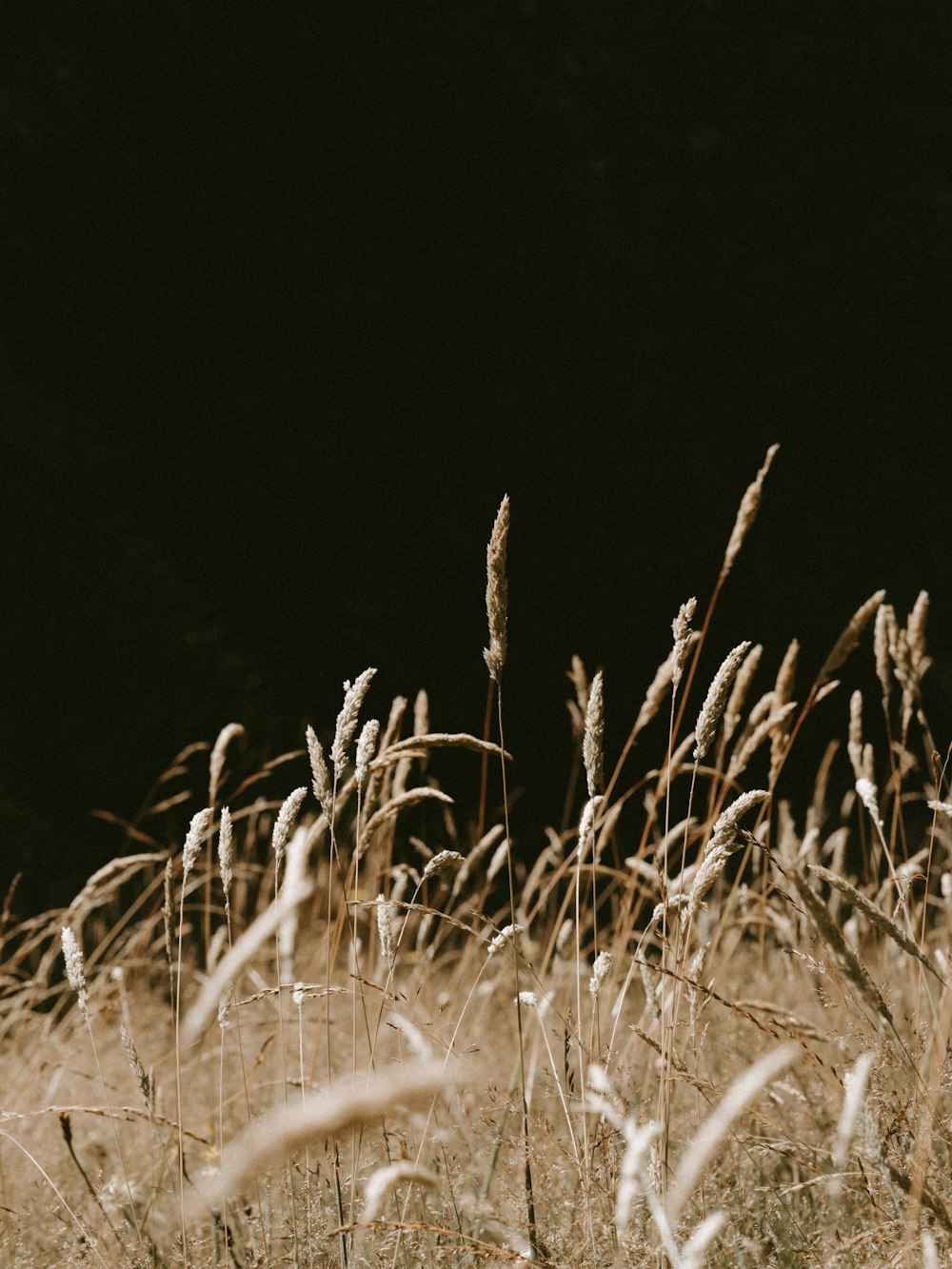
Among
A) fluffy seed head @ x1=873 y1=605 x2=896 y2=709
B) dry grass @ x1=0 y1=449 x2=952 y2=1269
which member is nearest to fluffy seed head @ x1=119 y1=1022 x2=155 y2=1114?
dry grass @ x1=0 y1=449 x2=952 y2=1269

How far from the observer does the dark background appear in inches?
126

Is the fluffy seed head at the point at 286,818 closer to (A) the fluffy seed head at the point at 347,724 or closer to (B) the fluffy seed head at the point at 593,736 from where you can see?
(A) the fluffy seed head at the point at 347,724

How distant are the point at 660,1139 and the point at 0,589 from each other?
2895 millimetres

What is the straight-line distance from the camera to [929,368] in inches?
159

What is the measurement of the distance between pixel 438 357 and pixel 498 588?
284cm

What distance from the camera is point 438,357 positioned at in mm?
3557

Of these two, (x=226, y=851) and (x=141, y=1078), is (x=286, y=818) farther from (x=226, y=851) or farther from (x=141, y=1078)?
(x=141, y=1078)

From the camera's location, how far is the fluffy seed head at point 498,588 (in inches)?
34.9

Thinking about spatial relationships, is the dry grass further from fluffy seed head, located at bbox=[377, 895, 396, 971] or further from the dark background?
the dark background

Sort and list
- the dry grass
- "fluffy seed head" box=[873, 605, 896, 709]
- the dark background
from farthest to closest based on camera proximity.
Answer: the dark background, "fluffy seed head" box=[873, 605, 896, 709], the dry grass

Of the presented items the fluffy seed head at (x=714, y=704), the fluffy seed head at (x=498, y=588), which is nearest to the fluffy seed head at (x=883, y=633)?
the fluffy seed head at (x=714, y=704)

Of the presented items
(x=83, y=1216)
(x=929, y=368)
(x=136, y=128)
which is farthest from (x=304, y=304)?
(x=83, y=1216)

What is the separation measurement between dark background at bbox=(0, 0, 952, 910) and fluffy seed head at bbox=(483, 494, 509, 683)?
2.32m

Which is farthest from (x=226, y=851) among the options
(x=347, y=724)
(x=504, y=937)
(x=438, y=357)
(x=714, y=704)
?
(x=438, y=357)
